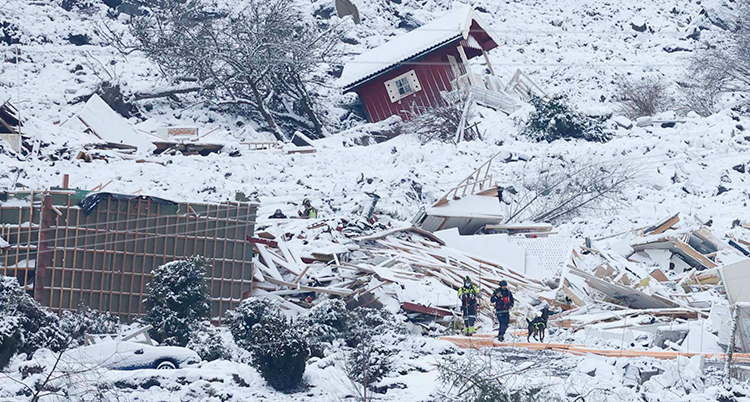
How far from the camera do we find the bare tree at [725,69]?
1102 inches

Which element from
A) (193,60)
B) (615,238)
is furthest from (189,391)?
(193,60)

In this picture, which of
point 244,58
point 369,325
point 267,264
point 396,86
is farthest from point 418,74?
point 369,325

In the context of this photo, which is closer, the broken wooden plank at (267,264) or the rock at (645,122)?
the broken wooden plank at (267,264)

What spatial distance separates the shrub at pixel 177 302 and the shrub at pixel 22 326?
46.9 inches

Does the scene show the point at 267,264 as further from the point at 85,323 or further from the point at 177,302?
the point at 85,323

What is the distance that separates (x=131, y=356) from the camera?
9023 mm

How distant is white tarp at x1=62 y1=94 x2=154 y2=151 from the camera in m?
21.6

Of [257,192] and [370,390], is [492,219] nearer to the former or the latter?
[257,192]

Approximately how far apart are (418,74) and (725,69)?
871cm

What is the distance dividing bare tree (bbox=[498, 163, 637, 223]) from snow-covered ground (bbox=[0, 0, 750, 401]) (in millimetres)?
297

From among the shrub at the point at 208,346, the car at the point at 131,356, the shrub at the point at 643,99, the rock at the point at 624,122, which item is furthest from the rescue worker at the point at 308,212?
the shrub at the point at 643,99

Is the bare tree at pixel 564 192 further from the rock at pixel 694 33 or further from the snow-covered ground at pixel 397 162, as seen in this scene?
the rock at pixel 694 33

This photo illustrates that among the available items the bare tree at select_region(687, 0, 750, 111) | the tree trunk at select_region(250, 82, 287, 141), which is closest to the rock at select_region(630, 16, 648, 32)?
the bare tree at select_region(687, 0, 750, 111)

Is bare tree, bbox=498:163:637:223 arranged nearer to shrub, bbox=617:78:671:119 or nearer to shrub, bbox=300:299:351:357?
shrub, bbox=617:78:671:119
